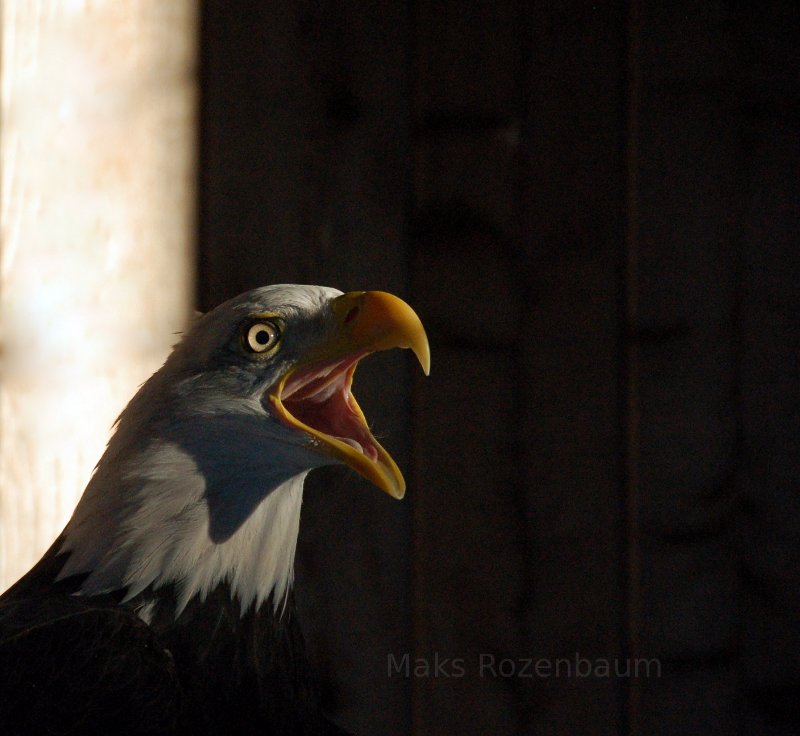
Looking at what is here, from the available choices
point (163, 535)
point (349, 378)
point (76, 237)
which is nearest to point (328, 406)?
point (349, 378)

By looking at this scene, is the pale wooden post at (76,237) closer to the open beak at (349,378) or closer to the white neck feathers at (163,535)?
the white neck feathers at (163,535)

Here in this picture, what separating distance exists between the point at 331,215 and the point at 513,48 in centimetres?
51

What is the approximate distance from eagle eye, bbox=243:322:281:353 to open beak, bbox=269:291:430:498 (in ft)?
0.18

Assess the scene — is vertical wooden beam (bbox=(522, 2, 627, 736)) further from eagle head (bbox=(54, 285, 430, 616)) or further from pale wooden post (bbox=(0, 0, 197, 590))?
pale wooden post (bbox=(0, 0, 197, 590))

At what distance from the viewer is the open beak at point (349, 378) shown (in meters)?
1.42

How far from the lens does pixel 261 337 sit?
1.50m

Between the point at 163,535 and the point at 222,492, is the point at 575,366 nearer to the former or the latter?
the point at 222,492

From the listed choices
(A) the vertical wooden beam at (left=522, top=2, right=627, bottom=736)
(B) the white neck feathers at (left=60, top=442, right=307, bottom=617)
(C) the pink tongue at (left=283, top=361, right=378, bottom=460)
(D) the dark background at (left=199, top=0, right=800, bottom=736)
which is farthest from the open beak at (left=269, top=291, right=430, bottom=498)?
(A) the vertical wooden beam at (left=522, top=2, right=627, bottom=736)

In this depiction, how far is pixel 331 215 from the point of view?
78.8 inches

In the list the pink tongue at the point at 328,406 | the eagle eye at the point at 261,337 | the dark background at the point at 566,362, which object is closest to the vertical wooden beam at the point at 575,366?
the dark background at the point at 566,362

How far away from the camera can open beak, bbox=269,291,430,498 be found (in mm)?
1419

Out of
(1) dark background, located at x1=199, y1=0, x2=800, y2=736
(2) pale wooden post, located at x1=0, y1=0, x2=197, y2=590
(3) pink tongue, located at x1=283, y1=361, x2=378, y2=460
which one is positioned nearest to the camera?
(3) pink tongue, located at x1=283, y1=361, x2=378, y2=460

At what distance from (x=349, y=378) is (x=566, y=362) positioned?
602 millimetres

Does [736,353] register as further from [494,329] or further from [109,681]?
[109,681]
